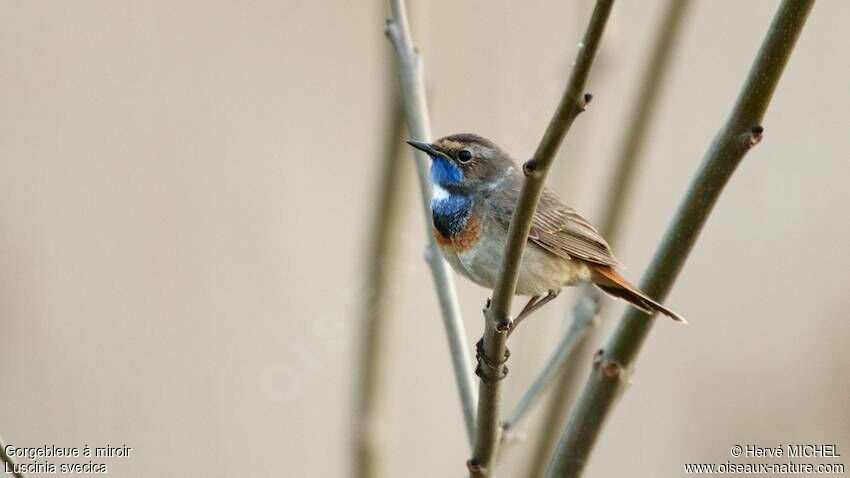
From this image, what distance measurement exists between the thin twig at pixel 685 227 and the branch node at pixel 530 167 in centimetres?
70

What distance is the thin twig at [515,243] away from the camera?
2047 mm

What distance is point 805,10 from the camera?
7.97 feet

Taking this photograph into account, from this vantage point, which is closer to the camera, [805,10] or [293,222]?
[805,10]

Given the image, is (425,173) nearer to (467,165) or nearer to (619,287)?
(467,165)

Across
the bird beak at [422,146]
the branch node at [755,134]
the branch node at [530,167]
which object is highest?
the branch node at [755,134]

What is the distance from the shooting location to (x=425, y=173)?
10.6 ft

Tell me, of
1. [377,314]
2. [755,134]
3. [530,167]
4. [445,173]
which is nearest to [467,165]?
[445,173]

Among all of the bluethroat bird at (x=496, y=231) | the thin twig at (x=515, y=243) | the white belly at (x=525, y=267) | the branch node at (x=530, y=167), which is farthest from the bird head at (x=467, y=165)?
the branch node at (x=530, y=167)

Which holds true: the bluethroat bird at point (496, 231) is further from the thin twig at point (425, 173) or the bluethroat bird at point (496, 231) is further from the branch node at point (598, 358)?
the branch node at point (598, 358)

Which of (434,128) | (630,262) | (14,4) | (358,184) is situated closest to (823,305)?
(630,262)

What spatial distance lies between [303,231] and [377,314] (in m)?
2.94

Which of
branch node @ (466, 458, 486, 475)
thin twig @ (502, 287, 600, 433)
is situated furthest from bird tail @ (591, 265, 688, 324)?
branch node @ (466, 458, 486, 475)

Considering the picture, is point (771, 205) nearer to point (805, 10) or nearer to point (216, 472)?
point (216, 472)

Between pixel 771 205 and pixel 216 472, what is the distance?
148 inches
